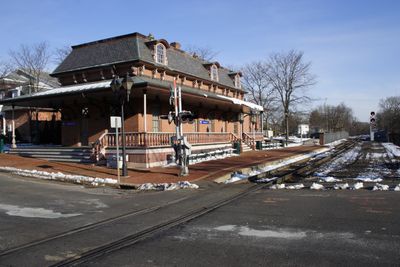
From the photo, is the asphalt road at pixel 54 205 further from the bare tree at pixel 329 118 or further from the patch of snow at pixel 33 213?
the bare tree at pixel 329 118

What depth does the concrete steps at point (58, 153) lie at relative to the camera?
23.0 meters

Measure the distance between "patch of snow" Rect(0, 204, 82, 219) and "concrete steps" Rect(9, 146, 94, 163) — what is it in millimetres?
12040

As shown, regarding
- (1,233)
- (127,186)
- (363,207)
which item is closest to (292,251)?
(363,207)

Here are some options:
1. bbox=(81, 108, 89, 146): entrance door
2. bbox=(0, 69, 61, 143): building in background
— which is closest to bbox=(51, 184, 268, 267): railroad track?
bbox=(81, 108, 89, 146): entrance door

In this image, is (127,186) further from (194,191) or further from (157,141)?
(157,141)

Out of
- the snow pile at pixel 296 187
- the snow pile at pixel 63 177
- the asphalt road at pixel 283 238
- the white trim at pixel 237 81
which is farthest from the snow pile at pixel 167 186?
the white trim at pixel 237 81

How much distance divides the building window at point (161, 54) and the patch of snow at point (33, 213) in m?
18.5

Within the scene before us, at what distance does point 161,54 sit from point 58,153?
9635 millimetres

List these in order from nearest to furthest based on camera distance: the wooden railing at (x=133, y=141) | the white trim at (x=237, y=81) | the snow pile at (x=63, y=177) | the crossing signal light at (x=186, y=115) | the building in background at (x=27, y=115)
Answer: the snow pile at (x=63, y=177) < the crossing signal light at (x=186, y=115) < the wooden railing at (x=133, y=141) < the building in background at (x=27, y=115) < the white trim at (x=237, y=81)

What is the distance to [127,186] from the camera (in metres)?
15.2

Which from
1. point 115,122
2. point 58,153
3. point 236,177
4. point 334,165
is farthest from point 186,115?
point 58,153

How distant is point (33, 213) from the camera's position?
988cm

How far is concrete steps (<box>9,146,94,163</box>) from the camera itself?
23.0 meters

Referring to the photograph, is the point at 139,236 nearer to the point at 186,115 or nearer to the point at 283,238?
the point at 283,238
